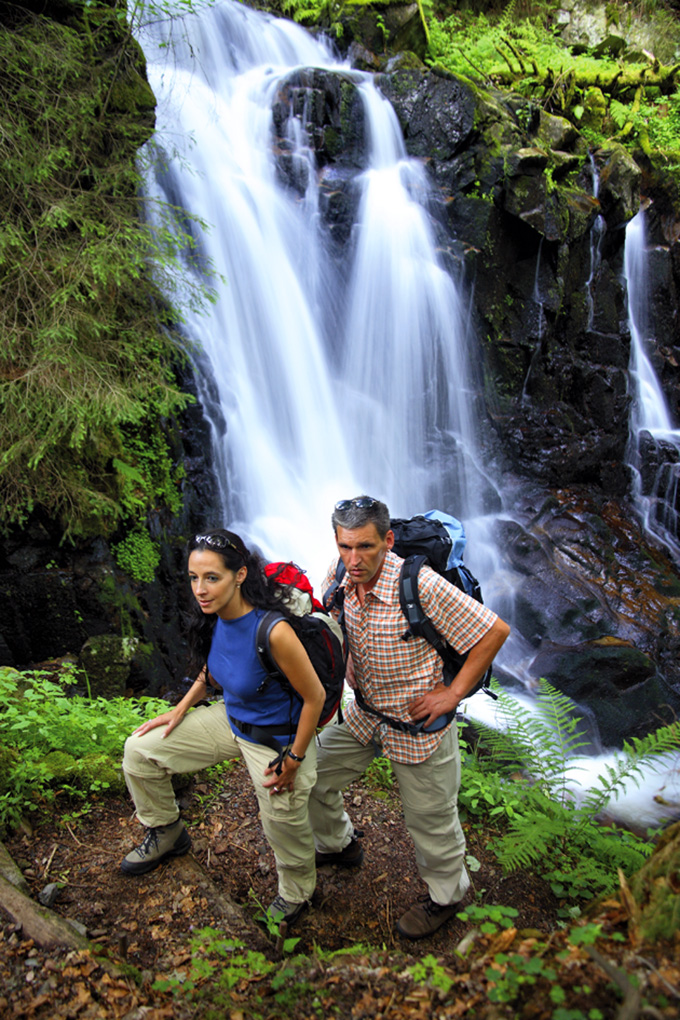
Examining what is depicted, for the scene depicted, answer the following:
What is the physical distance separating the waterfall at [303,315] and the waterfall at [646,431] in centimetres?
349

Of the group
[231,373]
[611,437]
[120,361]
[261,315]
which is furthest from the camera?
[611,437]

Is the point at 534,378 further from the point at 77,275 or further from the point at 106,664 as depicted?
the point at 106,664

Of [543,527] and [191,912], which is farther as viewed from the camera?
[543,527]

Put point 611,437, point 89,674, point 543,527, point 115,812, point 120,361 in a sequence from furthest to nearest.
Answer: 1. point 611,437
2. point 543,527
3. point 120,361
4. point 89,674
5. point 115,812

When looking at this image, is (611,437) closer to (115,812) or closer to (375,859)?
(375,859)

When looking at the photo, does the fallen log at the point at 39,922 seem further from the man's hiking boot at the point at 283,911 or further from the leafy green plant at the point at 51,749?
the man's hiking boot at the point at 283,911

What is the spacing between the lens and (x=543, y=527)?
9.11 m

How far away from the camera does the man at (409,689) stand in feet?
7.93

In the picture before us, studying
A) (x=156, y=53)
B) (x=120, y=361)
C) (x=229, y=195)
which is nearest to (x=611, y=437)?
(x=229, y=195)

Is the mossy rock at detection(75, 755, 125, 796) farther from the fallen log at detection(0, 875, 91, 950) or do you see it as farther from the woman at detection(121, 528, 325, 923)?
the fallen log at detection(0, 875, 91, 950)

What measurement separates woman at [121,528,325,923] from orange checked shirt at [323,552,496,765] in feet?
1.07

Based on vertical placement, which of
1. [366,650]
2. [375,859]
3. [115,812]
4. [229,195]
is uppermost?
[229,195]

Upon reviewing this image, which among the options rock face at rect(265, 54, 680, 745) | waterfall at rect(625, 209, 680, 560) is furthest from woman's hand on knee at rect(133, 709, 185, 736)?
waterfall at rect(625, 209, 680, 560)

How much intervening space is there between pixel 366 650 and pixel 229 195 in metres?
8.24
